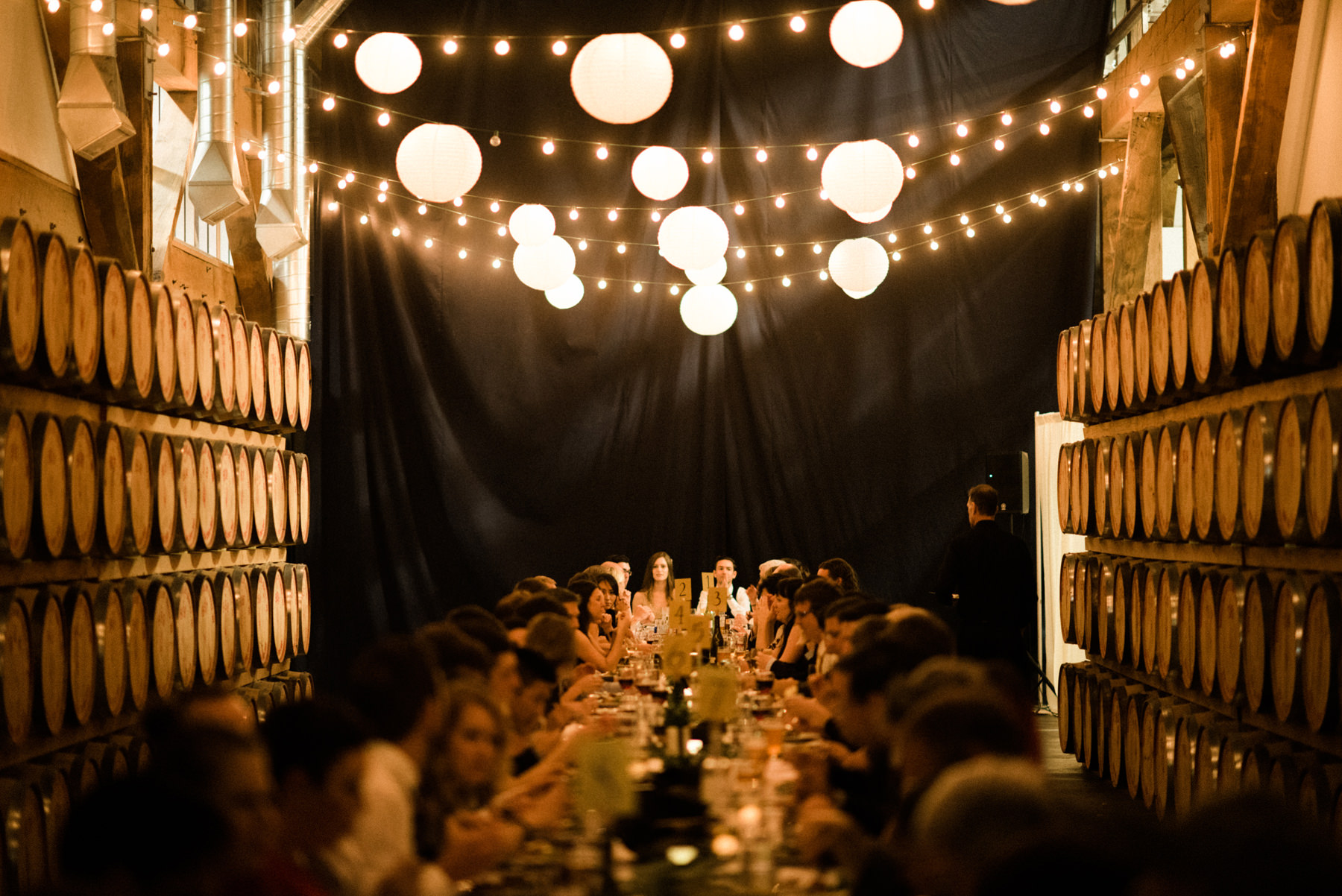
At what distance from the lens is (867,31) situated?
283 inches

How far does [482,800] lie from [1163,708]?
3687 mm

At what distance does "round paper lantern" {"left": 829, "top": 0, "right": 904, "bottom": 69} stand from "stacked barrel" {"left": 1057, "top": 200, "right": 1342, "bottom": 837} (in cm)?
184

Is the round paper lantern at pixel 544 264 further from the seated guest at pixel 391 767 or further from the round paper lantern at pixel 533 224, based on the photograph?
the seated guest at pixel 391 767

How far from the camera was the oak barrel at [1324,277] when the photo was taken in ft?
14.4

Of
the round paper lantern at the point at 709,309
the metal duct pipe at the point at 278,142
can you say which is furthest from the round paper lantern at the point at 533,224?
the metal duct pipe at the point at 278,142

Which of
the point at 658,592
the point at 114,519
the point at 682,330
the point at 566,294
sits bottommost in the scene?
the point at 658,592

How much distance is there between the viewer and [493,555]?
1197 centimetres

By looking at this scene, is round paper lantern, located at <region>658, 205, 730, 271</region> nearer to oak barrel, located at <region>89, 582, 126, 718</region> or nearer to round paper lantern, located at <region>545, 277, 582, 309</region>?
round paper lantern, located at <region>545, 277, 582, 309</region>

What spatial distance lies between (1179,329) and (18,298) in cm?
468

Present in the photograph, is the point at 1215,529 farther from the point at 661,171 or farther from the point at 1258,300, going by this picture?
the point at 661,171

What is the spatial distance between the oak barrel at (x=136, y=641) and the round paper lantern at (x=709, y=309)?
221 inches

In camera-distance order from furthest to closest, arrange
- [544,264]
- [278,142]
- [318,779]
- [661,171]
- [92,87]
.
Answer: [544,264], [661,171], [278,142], [92,87], [318,779]

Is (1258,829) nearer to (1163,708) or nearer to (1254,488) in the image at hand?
(1254,488)

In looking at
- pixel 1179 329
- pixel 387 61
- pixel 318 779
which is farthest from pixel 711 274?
pixel 318 779
